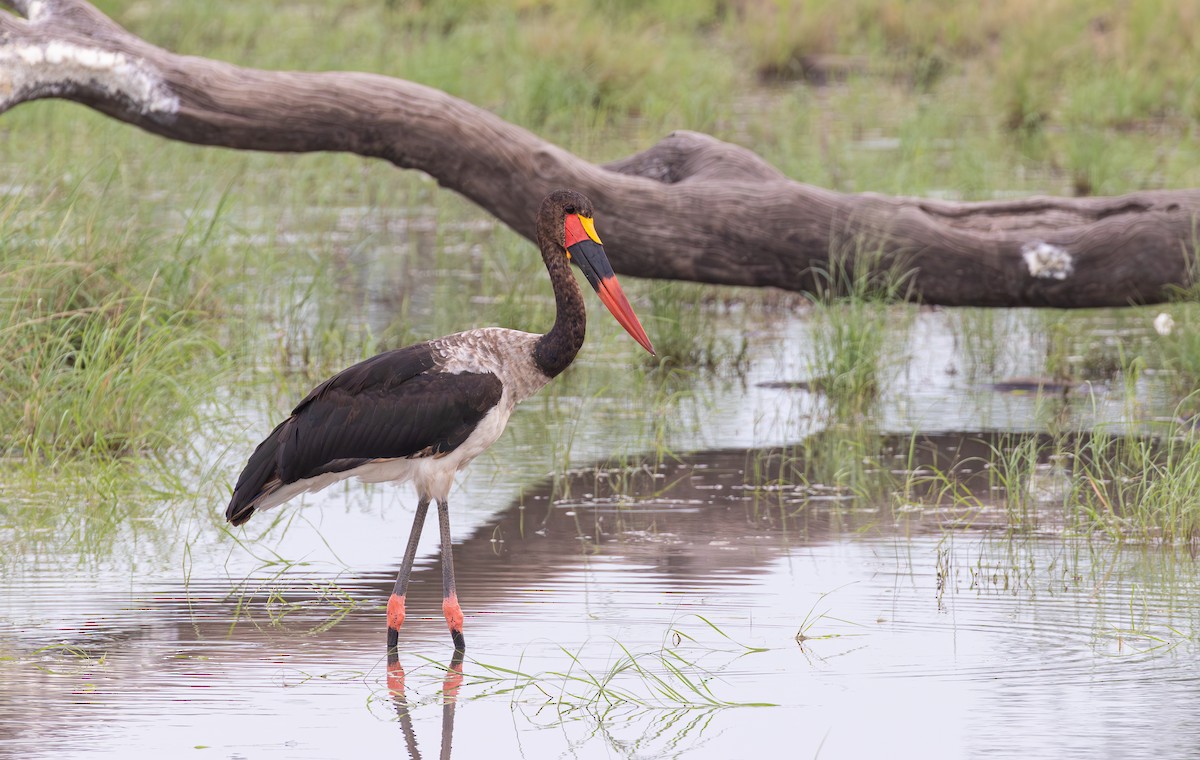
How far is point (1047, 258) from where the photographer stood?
8484mm

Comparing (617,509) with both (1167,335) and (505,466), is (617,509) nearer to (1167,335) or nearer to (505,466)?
(505,466)

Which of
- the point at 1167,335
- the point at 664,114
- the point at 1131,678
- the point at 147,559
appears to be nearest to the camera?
the point at 1131,678

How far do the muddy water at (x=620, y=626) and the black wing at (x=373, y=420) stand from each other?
1.54ft

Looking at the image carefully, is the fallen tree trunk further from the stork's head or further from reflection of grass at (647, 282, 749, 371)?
the stork's head

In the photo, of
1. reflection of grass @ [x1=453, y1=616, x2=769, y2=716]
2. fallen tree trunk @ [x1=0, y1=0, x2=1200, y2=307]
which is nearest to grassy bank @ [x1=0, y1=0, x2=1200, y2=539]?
fallen tree trunk @ [x1=0, y1=0, x2=1200, y2=307]

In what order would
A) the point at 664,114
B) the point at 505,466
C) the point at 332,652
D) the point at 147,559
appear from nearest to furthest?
the point at 332,652 < the point at 147,559 < the point at 505,466 < the point at 664,114

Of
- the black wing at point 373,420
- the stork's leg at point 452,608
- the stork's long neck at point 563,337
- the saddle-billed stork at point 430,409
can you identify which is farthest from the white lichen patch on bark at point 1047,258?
the stork's leg at point 452,608

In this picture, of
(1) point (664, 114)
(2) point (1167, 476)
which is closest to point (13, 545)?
(2) point (1167, 476)

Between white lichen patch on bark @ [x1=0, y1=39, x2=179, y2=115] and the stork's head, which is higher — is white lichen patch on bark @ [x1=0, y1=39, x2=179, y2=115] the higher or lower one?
the higher one

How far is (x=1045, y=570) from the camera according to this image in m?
6.05

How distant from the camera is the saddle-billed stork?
5383mm

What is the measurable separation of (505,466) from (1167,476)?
8.65 feet

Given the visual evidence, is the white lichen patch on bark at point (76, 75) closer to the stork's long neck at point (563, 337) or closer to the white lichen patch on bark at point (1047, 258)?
the stork's long neck at point (563, 337)

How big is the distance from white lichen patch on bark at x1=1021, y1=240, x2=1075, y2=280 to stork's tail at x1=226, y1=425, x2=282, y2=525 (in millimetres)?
4143
